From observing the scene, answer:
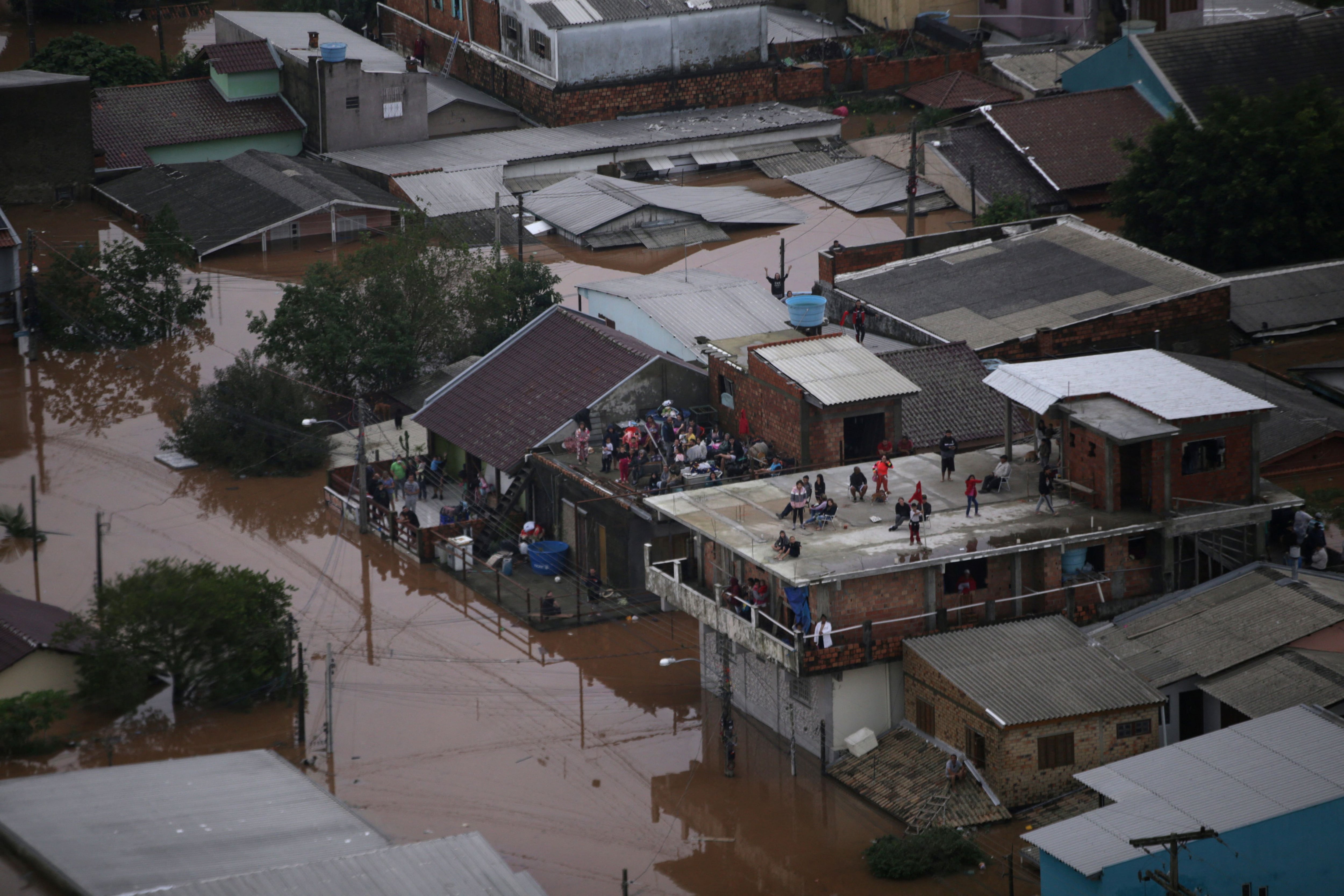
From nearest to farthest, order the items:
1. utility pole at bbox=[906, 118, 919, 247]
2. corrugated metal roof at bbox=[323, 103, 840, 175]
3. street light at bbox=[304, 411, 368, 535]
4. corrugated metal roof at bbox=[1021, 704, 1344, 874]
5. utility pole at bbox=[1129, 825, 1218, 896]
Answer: utility pole at bbox=[1129, 825, 1218, 896], corrugated metal roof at bbox=[1021, 704, 1344, 874], street light at bbox=[304, 411, 368, 535], utility pole at bbox=[906, 118, 919, 247], corrugated metal roof at bbox=[323, 103, 840, 175]

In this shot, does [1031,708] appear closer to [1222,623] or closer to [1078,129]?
[1222,623]

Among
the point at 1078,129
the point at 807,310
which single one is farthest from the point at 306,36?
the point at 807,310

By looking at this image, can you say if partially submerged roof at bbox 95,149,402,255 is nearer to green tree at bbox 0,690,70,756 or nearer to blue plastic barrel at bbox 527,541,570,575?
blue plastic barrel at bbox 527,541,570,575

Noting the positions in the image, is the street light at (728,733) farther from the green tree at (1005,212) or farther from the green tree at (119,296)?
the green tree at (1005,212)

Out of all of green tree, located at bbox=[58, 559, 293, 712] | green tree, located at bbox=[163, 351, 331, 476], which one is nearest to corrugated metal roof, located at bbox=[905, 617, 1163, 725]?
green tree, located at bbox=[58, 559, 293, 712]

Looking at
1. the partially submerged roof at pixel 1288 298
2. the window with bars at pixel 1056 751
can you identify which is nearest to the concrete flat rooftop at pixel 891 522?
the window with bars at pixel 1056 751

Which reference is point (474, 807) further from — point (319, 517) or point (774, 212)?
point (774, 212)

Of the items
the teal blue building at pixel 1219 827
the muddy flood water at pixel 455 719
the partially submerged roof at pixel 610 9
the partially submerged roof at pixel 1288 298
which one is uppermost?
the partially submerged roof at pixel 610 9
